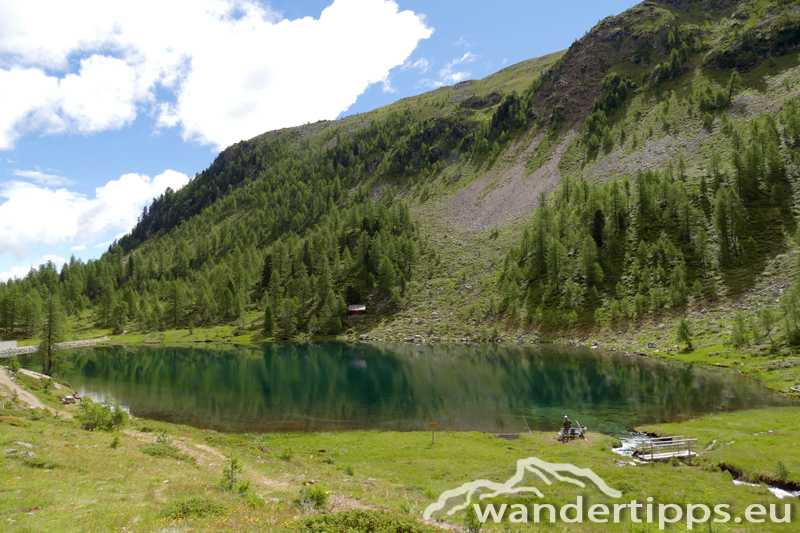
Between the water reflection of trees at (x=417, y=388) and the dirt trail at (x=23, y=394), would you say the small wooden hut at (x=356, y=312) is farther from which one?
the dirt trail at (x=23, y=394)

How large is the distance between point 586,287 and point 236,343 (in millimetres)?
110434

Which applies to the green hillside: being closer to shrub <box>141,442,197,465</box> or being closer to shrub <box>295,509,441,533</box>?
shrub <box>295,509,441,533</box>

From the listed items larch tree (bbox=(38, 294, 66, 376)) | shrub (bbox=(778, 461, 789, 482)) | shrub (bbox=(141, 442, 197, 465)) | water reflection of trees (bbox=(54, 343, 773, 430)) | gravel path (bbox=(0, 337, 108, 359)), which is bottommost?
water reflection of trees (bbox=(54, 343, 773, 430))

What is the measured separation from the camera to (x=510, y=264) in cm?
12212

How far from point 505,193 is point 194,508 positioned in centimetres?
17414

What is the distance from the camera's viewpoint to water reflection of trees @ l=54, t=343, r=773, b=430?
4088cm

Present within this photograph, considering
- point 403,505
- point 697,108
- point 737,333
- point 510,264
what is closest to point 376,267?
point 510,264

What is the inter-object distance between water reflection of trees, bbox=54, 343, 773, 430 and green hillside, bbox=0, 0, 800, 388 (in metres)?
14.0

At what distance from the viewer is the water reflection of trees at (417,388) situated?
134 feet

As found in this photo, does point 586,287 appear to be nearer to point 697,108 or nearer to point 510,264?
point 510,264

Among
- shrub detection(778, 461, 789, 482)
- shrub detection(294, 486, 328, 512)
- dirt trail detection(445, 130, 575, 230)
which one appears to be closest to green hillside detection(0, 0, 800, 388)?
dirt trail detection(445, 130, 575, 230)

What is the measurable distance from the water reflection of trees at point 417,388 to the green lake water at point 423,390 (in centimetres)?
17

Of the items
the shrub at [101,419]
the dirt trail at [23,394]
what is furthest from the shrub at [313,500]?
the dirt trail at [23,394]

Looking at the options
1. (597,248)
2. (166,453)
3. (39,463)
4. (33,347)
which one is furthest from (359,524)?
(33,347)
